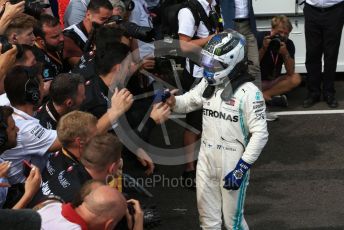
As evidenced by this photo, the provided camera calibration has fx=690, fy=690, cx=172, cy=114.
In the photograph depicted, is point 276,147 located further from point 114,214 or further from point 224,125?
point 114,214

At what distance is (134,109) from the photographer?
5.91 m

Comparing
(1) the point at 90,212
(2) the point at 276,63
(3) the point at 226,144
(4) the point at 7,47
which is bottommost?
(2) the point at 276,63

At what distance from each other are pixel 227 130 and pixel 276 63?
12.8 ft

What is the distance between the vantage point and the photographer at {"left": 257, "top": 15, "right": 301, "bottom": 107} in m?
8.62

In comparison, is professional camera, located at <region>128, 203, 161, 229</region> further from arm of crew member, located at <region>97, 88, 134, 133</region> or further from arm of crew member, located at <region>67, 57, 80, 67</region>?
arm of crew member, located at <region>67, 57, 80, 67</region>

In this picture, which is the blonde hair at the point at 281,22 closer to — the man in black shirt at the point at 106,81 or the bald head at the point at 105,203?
the man in black shirt at the point at 106,81

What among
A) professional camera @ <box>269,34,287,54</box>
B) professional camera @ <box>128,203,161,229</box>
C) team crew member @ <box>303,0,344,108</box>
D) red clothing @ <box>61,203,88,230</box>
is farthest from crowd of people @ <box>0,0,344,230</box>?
team crew member @ <box>303,0,344,108</box>

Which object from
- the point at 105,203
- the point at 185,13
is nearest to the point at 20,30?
the point at 185,13

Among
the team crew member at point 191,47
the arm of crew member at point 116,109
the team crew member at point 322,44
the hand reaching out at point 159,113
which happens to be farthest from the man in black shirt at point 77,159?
the team crew member at point 322,44

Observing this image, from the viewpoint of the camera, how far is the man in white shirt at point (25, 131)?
4711 mm

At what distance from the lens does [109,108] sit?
5.21 m

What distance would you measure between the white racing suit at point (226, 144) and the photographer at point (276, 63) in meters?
3.42

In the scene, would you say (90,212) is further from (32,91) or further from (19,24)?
(19,24)

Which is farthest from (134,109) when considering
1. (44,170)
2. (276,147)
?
(276,147)
